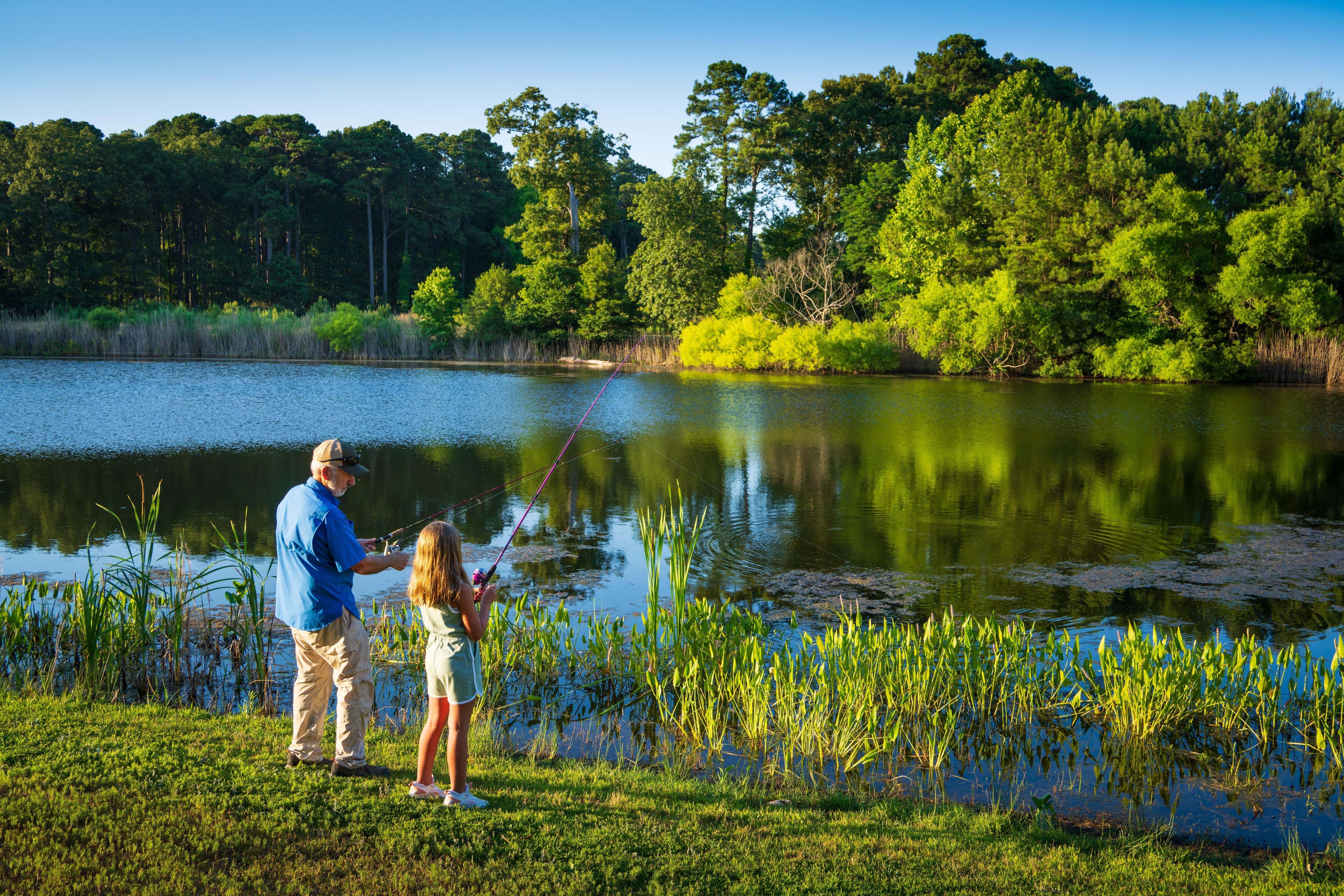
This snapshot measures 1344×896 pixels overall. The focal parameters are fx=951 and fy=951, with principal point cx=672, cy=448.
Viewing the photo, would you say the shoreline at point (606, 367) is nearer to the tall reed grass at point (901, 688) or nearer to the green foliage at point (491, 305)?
the green foliage at point (491, 305)

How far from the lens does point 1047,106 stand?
44.9 meters

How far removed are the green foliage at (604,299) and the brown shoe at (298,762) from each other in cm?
4961

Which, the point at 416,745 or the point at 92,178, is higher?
the point at 92,178

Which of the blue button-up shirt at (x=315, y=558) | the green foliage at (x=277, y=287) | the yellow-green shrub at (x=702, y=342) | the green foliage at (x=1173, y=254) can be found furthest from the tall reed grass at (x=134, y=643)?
the green foliage at (x=277, y=287)

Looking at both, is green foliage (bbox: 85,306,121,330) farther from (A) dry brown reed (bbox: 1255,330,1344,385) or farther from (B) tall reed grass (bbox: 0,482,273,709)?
(A) dry brown reed (bbox: 1255,330,1344,385)

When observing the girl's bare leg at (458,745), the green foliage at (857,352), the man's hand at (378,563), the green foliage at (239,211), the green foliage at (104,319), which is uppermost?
the green foliage at (239,211)

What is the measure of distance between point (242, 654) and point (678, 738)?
3.21m

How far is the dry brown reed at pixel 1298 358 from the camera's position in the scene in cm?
3566

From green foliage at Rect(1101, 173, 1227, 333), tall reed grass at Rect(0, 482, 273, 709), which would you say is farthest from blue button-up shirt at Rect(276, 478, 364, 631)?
green foliage at Rect(1101, 173, 1227, 333)

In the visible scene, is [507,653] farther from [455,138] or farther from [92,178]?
[455,138]

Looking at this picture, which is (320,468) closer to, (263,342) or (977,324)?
(977,324)

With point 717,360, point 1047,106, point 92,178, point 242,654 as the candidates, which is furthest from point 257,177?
point 242,654

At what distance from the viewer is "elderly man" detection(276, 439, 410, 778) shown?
14.6 ft

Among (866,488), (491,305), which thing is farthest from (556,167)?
(866,488)
